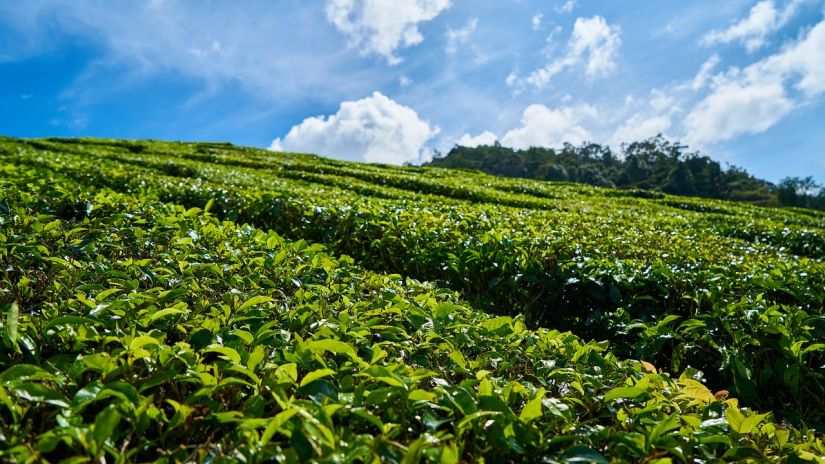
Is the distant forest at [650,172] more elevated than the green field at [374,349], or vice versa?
the distant forest at [650,172]

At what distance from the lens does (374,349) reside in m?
1.94

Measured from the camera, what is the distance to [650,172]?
95.3m

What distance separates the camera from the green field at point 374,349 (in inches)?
57.0

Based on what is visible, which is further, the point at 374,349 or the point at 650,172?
the point at 650,172

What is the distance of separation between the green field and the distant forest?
70241 millimetres

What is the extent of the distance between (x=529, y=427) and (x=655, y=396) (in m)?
0.86

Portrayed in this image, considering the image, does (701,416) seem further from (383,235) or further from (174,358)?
(383,235)

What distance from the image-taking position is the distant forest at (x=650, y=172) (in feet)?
273

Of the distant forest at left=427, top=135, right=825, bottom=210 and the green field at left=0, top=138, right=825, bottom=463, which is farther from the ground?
the distant forest at left=427, top=135, right=825, bottom=210

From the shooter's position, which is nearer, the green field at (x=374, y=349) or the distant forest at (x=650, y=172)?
the green field at (x=374, y=349)

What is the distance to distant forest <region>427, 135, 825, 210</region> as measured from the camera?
83.1 meters

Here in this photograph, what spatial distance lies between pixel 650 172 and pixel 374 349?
355 ft

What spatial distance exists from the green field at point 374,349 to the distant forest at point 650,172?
70.2 metres

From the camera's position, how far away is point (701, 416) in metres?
1.87
